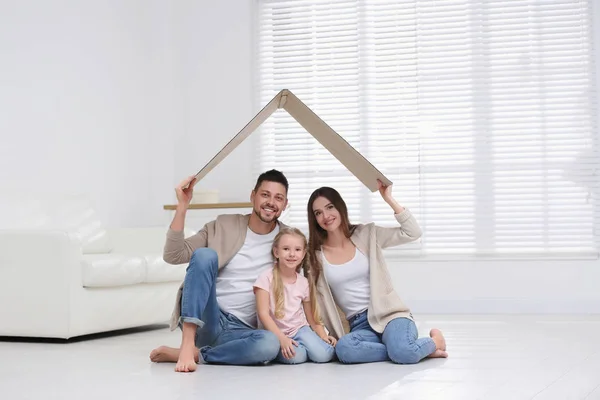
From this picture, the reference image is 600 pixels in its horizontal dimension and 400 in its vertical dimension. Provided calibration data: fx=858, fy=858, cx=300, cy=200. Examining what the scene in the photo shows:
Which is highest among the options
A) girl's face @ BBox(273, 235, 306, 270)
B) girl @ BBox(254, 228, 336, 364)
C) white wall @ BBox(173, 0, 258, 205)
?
white wall @ BBox(173, 0, 258, 205)

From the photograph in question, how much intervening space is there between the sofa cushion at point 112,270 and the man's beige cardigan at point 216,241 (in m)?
1.03

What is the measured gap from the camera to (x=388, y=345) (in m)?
3.17

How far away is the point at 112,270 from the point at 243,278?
47.4 inches

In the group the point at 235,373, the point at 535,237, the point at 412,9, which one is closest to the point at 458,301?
the point at 535,237

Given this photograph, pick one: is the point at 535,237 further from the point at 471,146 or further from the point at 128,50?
the point at 128,50

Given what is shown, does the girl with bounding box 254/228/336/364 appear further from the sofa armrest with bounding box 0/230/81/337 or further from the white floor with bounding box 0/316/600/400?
the sofa armrest with bounding box 0/230/81/337

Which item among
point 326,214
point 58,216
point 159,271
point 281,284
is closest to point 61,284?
point 159,271

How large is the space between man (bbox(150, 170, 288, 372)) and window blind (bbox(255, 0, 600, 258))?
279 centimetres

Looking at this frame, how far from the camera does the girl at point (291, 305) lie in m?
3.17

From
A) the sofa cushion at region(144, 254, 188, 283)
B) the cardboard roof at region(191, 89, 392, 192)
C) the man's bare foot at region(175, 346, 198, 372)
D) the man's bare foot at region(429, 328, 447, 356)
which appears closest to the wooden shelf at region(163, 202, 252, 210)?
the sofa cushion at region(144, 254, 188, 283)

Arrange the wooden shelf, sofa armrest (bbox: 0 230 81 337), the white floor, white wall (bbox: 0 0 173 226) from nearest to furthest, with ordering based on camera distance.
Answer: the white floor < sofa armrest (bbox: 0 230 81 337) < white wall (bbox: 0 0 173 226) < the wooden shelf

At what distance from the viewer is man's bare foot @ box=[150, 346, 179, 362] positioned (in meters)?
3.22

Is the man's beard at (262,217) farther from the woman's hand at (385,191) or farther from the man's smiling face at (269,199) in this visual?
the woman's hand at (385,191)

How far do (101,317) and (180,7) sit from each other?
2.98 metres
